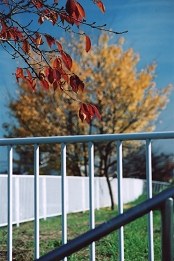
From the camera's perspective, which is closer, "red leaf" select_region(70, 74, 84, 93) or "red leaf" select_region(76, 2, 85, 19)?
"red leaf" select_region(76, 2, 85, 19)

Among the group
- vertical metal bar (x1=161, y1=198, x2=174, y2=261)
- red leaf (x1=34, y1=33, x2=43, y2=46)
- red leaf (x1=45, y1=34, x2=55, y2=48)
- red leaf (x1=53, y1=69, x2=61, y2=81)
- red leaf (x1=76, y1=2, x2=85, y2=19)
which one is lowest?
vertical metal bar (x1=161, y1=198, x2=174, y2=261)

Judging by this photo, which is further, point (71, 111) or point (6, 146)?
point (71, 111)

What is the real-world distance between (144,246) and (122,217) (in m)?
3.11

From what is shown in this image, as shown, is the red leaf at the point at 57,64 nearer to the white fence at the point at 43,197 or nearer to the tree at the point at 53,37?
the tree at the point at 53,37

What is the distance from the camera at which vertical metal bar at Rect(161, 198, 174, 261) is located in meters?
1.62

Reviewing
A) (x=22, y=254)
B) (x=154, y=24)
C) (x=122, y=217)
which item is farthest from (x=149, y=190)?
(x=154, y=24)

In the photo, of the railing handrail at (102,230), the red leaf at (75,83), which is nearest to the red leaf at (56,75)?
the red leaf at (75,83)

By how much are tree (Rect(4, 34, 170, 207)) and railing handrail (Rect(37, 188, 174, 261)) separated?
457 inches

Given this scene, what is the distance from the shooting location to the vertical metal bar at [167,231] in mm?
1621

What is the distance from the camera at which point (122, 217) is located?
1577 mm

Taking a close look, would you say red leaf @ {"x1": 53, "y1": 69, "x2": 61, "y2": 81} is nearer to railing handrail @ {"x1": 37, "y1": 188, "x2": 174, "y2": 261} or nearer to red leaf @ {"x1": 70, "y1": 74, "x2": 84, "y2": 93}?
red leaf @ {"x1": 70, "y1": 74, "x2": 84, "y2": 93}

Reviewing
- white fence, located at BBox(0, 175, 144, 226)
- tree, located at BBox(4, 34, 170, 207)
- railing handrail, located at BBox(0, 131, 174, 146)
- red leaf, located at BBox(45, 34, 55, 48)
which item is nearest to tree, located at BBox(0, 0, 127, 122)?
red leaf, located at BBox(45, 34, 55, 48)

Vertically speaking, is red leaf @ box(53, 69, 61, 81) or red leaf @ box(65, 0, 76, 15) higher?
red leaf @ box(65, 0, 76, 15)

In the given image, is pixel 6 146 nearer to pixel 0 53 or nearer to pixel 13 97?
pixel 0 53
